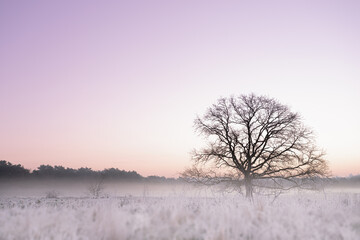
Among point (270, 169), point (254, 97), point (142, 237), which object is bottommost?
point (142, 237)

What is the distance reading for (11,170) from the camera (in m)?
76.1

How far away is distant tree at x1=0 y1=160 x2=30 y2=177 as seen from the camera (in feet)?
244

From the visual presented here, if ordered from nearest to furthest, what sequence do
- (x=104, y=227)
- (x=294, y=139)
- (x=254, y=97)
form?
(x=104, y=227), (x=294, y=139), (x=254, y=97)

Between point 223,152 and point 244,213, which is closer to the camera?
point 244,213

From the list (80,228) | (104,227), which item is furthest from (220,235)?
(80,228)

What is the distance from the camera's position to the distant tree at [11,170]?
7438 cm

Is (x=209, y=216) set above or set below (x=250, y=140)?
below

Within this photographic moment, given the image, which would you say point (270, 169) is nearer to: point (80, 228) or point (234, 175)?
point (234, 175)

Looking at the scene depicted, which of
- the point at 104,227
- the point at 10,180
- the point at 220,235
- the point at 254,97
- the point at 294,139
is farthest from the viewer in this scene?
the point at 10,180

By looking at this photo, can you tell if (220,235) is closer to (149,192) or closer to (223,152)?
(149,192)

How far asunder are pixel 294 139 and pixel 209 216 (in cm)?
1740

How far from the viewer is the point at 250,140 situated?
70.6 feet

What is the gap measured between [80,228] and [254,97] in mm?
19700

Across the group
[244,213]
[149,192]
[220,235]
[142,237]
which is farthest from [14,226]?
[149,192]
